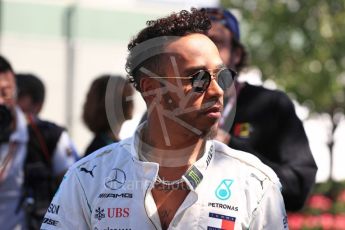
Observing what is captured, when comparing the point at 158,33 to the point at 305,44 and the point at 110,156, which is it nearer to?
the point at 110,156

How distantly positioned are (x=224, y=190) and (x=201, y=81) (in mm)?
415

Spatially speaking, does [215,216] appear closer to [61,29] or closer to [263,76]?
[263,76]

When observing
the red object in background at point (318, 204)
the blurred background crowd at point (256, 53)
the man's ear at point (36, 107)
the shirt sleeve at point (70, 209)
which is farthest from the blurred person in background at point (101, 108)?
the red object in background at point (318, 204)

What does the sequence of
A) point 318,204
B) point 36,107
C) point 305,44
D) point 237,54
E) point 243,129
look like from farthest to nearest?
point 305,44 < point 318,204 < point 36,107 < point 237,54 < point 243,129

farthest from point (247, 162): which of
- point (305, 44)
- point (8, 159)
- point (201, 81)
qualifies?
point (305, 44)

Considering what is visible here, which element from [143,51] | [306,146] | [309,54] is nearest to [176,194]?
[143,51]

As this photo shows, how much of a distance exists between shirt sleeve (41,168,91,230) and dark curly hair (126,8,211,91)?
48cm

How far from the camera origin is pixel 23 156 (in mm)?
6055

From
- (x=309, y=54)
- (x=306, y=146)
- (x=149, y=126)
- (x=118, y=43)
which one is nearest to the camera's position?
(x=149, y=126)

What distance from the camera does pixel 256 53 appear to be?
672 inches

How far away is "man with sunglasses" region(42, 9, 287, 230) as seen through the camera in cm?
359

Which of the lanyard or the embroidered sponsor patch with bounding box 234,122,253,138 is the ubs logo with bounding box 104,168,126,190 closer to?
the embroidered sponsor patch with bounding box 234,122,253,138

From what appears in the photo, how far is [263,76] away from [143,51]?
1299 cm

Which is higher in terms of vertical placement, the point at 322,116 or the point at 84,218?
the point at 84,218
